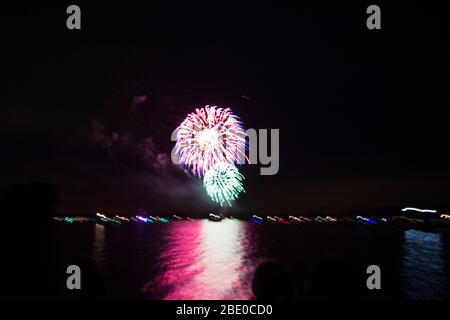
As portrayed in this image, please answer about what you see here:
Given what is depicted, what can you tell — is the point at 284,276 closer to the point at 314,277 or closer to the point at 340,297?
the point at 314,277

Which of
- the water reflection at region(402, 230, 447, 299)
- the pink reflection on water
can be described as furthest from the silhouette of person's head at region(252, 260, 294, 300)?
the water reflection at region(402, 230, 447, 299)

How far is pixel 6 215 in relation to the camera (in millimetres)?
149250

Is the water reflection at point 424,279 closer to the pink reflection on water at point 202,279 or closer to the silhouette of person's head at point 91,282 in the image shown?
the pink reflection on water at point 202,279

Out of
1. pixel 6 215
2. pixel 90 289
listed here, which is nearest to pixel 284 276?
pixel 90 289

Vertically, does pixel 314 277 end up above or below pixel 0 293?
above

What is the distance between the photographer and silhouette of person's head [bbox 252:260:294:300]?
18.2 ft

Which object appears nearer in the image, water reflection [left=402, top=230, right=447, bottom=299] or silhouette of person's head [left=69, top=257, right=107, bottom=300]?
silhouette of person's head [left=69, top=257, right=107, bottom=300]

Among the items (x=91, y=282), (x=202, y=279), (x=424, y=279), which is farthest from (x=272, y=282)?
(x=424, y=279)

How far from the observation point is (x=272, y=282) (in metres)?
5.57

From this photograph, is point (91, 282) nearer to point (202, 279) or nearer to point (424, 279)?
point (202, 279)

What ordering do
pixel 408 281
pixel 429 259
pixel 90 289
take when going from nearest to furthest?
1. pixel 90 289
2. pixel 408 281
3. pixel 429 259

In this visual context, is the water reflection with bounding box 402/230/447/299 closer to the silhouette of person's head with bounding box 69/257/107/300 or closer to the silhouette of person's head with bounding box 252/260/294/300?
the silhouette of person's head with bounding box 252/260/294/300

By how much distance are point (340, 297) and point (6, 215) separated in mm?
170773
